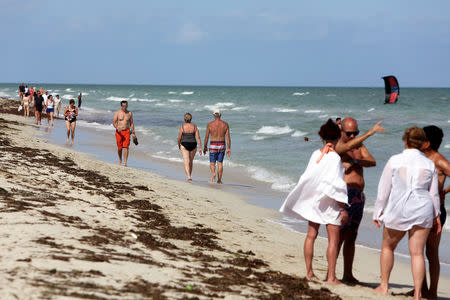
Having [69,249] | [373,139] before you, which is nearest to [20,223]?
[69,249]

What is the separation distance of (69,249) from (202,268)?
1.20 meters

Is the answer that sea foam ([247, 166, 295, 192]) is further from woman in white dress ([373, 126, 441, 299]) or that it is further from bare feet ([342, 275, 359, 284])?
woman in white dress ([373, 126, 441, 299])

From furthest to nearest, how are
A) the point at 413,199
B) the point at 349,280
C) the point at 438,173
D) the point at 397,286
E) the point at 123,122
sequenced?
the point at 123,122 → the point at 397,286 → the point at 349,280 → the point at 438,173 → the point at 413,199

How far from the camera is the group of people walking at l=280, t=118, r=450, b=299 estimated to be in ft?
16.4

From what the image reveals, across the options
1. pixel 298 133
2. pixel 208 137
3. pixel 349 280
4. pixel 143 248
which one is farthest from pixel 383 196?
pixel 298 133

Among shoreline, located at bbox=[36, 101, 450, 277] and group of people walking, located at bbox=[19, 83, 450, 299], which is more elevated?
group of people walking, located at bbox=[19, 83, 450, 299]

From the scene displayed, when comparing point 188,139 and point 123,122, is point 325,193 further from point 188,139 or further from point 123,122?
point 123,122

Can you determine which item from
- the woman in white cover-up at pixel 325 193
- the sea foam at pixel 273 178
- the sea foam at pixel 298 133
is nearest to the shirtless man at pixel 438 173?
the woman in white cover-up at pixel 325 193

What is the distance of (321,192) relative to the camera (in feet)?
17.1

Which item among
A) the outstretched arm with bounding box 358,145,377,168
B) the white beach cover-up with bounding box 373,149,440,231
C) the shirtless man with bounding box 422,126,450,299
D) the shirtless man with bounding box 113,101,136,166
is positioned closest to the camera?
the white beach cover-up with bounding box 373,149,440,231

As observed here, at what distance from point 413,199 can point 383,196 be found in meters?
0.27

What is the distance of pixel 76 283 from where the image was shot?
4398mm

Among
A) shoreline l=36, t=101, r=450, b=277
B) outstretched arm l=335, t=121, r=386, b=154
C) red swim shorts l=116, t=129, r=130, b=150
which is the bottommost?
shoreline l=36, t=101, r=450, b=277

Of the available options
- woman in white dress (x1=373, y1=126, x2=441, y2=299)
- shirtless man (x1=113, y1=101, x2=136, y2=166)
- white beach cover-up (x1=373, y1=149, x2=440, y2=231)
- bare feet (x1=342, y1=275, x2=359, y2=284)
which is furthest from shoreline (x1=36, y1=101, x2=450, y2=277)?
white beach cover-up (x1=373, y1=149, x2=440, y2=231)
